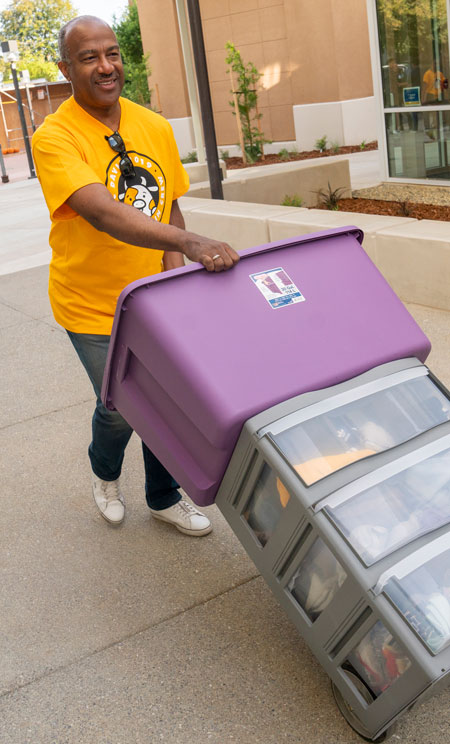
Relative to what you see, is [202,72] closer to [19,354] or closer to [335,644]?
[19,354]

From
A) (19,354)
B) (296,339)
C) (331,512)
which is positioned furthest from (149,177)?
(19,354)

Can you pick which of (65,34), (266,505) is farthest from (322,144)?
(266,505)

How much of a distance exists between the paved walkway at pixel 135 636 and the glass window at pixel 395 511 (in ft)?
2.09

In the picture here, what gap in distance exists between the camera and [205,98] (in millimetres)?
8867

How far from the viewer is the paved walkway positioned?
2.37 meters

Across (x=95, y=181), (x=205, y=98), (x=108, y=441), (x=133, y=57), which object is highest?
(x=133, y=57)

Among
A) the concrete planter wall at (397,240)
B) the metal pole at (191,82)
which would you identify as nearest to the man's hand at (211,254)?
the concrete planter wall at (397,240)

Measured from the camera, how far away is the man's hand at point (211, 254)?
7.58 feet

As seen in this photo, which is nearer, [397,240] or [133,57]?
[397,240]

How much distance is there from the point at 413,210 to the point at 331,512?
22.2 ft

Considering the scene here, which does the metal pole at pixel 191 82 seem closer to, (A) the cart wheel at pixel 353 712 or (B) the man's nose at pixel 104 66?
→ (B) the man's nose at pixel 104 66

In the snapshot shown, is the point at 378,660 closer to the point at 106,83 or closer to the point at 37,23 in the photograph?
the point at 106,83

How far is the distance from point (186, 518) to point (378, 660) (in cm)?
152

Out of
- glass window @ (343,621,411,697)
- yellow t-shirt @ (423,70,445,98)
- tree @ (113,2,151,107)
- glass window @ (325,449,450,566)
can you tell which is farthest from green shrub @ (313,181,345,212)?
tree @ (113,2,151,107)
